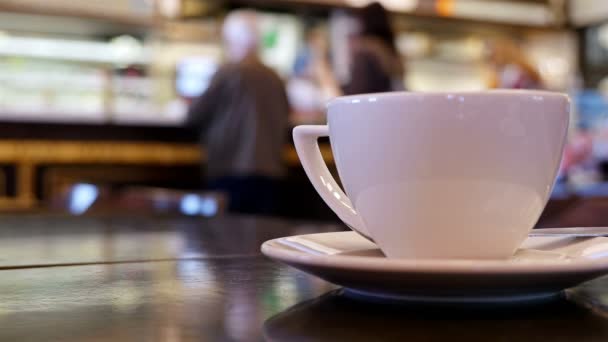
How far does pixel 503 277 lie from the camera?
0.32 m

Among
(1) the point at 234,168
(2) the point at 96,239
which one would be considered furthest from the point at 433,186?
(1) the point at 234,168

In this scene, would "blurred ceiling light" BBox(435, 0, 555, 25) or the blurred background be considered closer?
the blurred background

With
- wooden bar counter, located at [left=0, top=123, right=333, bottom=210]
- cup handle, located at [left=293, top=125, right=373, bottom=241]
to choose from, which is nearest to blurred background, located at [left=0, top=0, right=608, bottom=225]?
wooden bar counter, located at [left=0, top=123, right=333, bottom=210]

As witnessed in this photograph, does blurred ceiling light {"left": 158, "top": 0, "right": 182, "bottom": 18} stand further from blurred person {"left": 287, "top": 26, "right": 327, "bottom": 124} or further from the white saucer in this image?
the white saucer

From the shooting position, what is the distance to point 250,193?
317cm

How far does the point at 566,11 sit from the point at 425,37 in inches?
49.6

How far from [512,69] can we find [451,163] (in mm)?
2937

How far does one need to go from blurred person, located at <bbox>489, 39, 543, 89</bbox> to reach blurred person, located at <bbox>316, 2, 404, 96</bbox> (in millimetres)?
489

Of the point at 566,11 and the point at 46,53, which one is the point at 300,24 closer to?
the point at 46,53

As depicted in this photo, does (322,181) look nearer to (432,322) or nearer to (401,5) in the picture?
(432,322)

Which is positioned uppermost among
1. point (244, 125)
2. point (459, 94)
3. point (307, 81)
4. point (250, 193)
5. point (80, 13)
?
point (80, 13)

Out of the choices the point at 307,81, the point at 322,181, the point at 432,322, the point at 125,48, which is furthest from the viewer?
the point at 307,81

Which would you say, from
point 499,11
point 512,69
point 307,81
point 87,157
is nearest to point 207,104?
point 87,157

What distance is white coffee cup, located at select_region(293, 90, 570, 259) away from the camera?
39 centimetres
